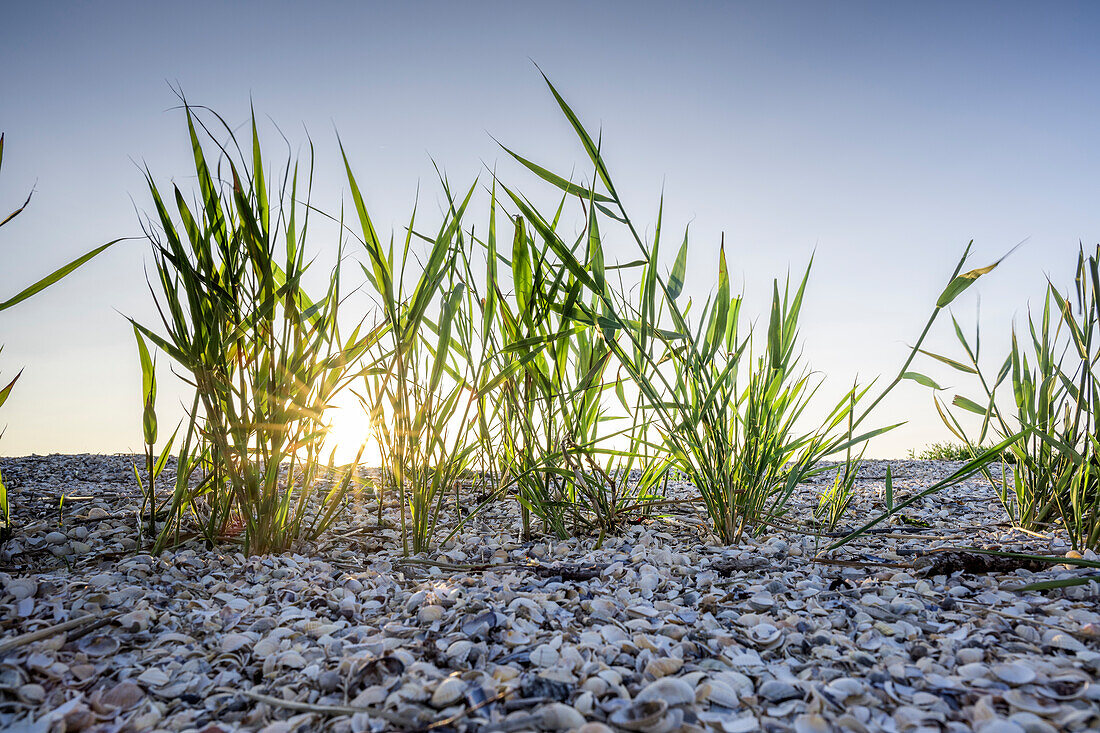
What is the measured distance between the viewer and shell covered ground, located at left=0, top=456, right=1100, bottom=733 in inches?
35.2

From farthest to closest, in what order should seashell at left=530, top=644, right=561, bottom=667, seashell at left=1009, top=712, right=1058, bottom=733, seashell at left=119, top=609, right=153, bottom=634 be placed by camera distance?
1. seashell at left=119, top=609, right=153, bottom=634
2. seashell at left=530, top=644, right=561, bottom=667
3. seashell at left=1009, top=712, right=1058, bottom=733

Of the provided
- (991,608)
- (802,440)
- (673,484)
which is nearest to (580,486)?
(802,440)

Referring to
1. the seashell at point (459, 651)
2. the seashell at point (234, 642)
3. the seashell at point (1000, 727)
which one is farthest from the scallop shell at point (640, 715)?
the seashell at point (234, 642)

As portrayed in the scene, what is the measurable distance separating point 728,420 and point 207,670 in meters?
1.27

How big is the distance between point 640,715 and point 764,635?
0.35 metres

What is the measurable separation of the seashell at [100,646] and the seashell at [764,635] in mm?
1083

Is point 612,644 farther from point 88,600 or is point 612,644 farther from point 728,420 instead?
point 88,600

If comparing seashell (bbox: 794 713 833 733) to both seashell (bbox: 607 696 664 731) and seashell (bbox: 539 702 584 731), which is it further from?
seashell (bbox: 539 702 584 731)

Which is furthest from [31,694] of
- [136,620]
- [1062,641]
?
[1062,641]

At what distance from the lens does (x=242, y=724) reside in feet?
2.99

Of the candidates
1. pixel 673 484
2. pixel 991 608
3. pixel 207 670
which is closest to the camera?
pixel 207 670

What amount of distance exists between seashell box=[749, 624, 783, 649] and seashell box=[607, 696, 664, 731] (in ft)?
0.95

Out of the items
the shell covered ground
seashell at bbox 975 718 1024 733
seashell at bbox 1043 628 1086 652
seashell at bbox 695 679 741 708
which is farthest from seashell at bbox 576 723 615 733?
seashell at bbox 1043 628 1086 652

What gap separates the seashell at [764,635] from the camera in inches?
43.2
